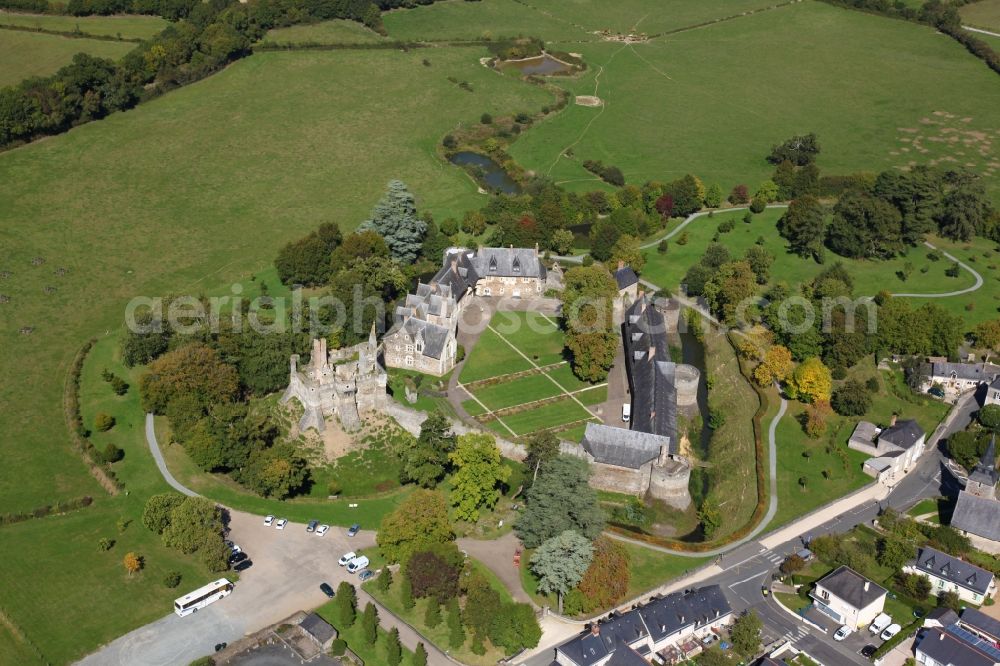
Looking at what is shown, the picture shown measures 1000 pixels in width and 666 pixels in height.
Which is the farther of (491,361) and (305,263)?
(305,263)

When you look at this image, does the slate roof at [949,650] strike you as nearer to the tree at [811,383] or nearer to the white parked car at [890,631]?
the white parked car at [890,631]

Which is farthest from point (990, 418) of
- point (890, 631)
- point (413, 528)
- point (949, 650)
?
point (413, 528)

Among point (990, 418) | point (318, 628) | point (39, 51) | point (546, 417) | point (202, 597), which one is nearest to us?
point (318, 628)

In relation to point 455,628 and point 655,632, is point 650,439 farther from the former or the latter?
point 455,628

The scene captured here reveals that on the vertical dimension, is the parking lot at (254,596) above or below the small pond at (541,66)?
below

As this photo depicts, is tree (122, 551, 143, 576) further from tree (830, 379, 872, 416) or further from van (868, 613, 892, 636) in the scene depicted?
tree (830, 379, 872, 416)

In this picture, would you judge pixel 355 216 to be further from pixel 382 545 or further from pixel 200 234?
pixel 382 545

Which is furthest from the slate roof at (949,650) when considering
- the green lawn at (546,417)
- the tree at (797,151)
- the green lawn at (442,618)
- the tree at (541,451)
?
the tree at (797,151)

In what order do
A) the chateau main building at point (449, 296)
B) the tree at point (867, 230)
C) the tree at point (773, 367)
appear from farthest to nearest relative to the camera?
the tree at point (867, 230) < the chateau main building at point (449, 296) < the tree at point (773, 367)
